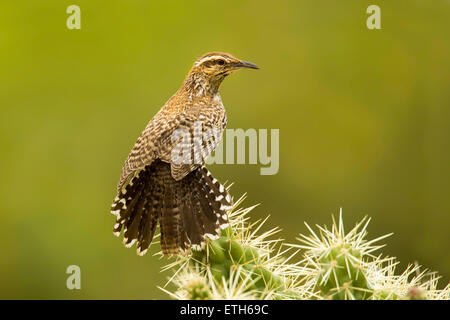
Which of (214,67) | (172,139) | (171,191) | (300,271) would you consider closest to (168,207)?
(171,191)

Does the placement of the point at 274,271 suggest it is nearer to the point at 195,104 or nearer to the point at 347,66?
the point at 195,104

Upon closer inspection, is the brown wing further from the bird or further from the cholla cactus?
the cholla cactus

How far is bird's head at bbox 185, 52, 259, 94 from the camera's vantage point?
161 inches

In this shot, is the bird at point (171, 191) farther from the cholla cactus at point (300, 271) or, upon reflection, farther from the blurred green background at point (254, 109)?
the blurred green background at point (254, 109)

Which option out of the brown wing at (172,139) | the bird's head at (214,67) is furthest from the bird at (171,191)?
the bird's head at (214,67)

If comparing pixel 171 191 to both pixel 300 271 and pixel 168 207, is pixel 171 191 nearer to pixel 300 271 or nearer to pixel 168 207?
pixel 168 207

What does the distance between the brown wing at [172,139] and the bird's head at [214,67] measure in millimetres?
292

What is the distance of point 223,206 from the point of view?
312 cm

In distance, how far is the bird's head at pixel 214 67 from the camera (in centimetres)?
409

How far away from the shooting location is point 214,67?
410 centimetres

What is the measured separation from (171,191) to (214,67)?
1080 millimetres

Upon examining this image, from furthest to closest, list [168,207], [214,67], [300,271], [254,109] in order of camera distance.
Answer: [254,109] < [214,67] < [168,207] < [300,271]
